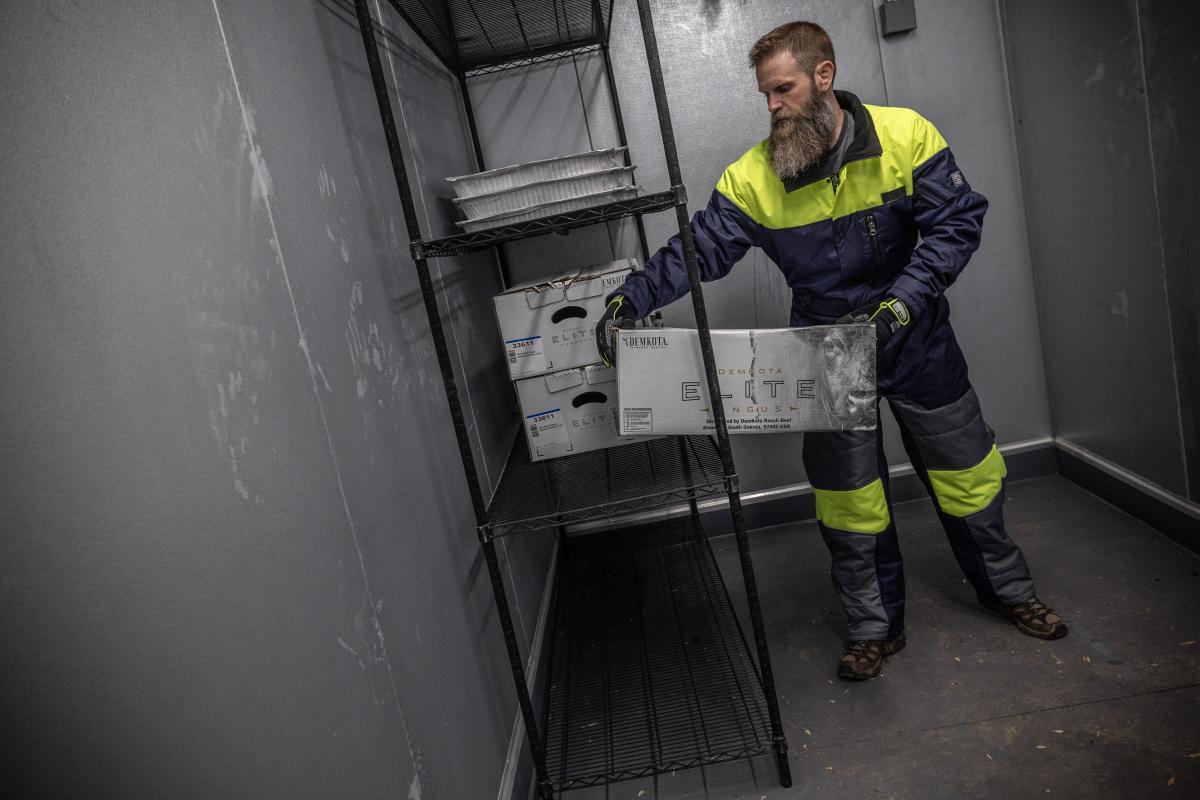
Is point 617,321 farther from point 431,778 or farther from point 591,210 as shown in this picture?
point 431,778

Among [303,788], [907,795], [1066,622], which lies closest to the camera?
[303,788]

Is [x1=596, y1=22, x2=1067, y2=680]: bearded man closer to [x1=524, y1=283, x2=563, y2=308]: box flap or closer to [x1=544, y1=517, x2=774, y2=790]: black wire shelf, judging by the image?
[x1=524, y1=283, x2=563, y2=308]: box flap

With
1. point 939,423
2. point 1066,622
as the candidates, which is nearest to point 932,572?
point 1066,622

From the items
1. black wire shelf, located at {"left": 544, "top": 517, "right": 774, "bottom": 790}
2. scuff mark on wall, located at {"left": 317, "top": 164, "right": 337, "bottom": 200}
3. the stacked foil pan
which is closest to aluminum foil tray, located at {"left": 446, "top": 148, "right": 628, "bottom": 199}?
the stacked foil pan

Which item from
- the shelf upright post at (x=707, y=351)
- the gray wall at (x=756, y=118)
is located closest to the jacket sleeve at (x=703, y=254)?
the shelf upright post at (x=707, y=351)

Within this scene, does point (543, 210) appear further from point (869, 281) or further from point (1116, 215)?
point (1116, 215)

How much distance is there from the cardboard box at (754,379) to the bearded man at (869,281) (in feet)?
0.45

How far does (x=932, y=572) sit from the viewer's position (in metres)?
2.63

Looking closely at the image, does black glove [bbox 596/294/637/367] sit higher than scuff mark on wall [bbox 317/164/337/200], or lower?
lower

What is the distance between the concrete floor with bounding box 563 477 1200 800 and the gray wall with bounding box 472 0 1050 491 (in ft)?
2.73

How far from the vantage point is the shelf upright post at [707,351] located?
1589mm

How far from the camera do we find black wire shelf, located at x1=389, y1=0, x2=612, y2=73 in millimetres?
2164

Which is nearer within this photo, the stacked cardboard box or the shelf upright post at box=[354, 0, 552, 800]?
the shelf upright post at box=[354, 0, 552, 800]

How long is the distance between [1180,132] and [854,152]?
3.08ft
